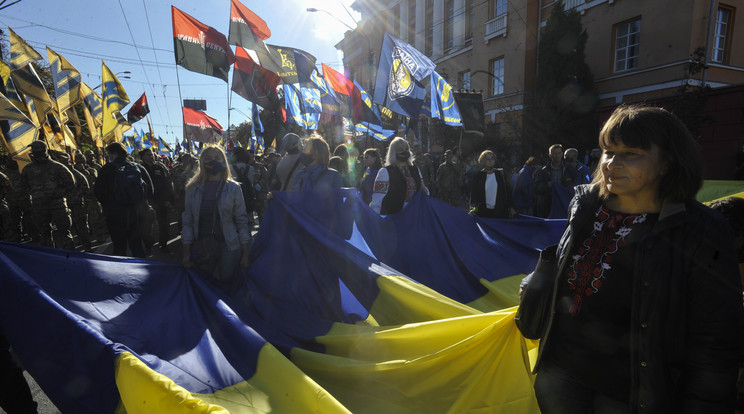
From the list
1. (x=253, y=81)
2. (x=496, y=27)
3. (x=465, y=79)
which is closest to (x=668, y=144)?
(x=253, y=81)

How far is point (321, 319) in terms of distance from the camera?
130 inches

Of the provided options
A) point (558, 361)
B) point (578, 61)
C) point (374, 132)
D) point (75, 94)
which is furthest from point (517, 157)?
point (558, 361)

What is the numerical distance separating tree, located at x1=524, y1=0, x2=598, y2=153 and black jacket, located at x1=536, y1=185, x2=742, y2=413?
58.3 ft

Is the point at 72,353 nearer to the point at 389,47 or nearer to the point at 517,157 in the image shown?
the point at 389,47

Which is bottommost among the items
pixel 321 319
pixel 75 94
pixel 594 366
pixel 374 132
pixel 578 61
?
pixel 321 319

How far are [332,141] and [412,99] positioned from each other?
17222mm

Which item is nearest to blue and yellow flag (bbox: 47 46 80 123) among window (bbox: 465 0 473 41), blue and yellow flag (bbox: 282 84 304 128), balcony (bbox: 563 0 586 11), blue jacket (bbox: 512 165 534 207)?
blue and yellow flag (bbox: 282 84 304 128)

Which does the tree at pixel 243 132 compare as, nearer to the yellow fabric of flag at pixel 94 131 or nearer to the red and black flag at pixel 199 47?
the yellow fabric of flag at pixel 94 131

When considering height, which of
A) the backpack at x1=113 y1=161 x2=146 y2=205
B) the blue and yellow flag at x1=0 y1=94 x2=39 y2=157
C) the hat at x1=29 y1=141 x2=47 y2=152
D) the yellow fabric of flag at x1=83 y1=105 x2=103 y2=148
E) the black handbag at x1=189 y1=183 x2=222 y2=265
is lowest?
the black handbag at x1=189 y1=183 x2=222 y2=265

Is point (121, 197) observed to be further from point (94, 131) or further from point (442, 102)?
point (94, 131)

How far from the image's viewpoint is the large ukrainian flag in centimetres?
208

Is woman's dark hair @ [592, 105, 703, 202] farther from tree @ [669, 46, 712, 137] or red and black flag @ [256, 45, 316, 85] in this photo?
tree @ [669, 46, 712, 137]

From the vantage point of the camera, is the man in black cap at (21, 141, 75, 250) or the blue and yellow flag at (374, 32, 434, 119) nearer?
the man in black cap at (21, 141, 75, 250)

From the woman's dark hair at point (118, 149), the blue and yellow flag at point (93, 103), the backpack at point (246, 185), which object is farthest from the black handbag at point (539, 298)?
the blue and yellow flag at point (93, 103)
